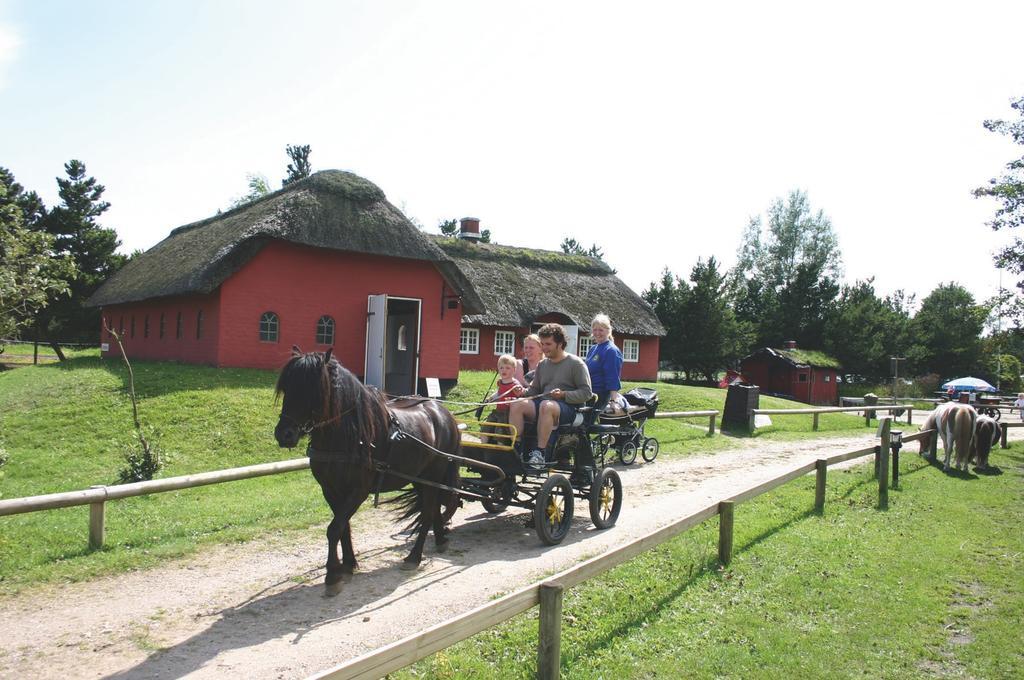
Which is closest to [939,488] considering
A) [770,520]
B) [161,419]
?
[770,520]

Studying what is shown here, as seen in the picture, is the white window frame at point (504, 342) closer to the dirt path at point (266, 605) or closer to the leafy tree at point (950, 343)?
the dirt path at point (266, 605)

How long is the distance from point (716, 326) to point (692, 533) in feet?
99.7

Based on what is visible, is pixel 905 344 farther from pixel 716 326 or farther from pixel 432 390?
pixel 432 390

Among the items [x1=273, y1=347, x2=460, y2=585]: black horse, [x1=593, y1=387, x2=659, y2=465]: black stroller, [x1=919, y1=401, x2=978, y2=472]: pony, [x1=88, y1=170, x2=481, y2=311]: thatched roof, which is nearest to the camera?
[x1=273, y1=347, x2=460, y2=585]: black horse

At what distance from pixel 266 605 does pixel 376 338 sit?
13.5 metres

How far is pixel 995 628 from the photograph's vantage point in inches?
221

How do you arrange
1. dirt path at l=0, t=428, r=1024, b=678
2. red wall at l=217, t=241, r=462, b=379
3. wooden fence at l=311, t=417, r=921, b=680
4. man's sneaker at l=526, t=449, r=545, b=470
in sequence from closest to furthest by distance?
wooden fence at l=311, t=417, r=921, b=680
dirt path at l=0, t=428, r=1024, b=678
man's sneaker at l=526, t=449, r=545, b=470
red wall at l=217, t=241, r=462, b=379

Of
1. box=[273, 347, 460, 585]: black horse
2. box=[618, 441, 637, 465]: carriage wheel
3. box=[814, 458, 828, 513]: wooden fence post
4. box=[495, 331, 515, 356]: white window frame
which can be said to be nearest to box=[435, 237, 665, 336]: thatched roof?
box=[495, 331, 515, 356]: white window frame

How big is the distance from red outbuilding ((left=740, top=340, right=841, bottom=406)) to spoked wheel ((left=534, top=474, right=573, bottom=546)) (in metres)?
32.0

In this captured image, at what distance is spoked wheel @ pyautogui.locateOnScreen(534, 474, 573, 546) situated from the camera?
6605 mm

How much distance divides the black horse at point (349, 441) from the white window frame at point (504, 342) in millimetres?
20927

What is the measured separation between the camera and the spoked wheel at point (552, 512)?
260 inches

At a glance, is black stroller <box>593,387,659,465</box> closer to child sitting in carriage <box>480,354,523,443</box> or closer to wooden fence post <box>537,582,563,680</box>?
child sitting in carriage <box>480,354,523,443</box>

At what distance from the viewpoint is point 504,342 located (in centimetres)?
2753
